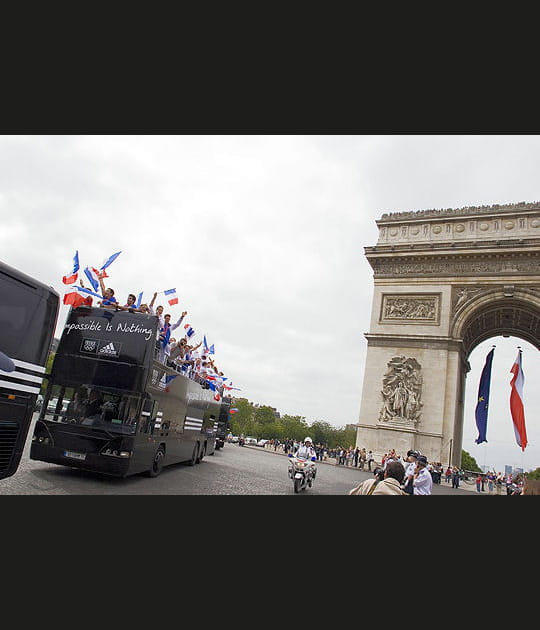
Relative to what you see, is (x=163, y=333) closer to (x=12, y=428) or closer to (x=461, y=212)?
(x=12, y=428)

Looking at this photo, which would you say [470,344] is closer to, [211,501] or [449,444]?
[449,444]

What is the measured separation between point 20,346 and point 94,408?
352cm

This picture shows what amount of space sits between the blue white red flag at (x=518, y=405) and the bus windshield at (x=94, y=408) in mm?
21704

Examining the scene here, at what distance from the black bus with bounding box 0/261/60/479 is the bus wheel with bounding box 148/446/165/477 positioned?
15.8ft

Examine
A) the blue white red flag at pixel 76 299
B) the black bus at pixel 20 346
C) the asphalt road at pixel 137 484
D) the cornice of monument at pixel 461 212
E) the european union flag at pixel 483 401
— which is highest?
the cornice of monument at pixel 461 212

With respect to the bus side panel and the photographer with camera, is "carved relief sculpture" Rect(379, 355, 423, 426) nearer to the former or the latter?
the photographer with camera

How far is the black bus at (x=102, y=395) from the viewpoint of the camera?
8492 millimetres

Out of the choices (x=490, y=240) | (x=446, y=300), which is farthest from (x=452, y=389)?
(x=490, y=240)

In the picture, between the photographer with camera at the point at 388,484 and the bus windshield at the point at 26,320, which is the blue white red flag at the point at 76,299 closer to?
the bus windshield at the point at 26,320

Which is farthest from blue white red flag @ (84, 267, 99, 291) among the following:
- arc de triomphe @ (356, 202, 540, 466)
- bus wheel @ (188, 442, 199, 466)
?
arc de triomphe @ (356, 202, 540, 466)

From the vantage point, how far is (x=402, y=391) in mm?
23203

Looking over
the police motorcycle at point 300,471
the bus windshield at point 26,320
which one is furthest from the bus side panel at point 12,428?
the police motorcycle at point 300,471

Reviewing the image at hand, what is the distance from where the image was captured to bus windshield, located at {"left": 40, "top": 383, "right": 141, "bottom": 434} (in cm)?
863

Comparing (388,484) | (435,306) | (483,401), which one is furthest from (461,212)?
→ (388,484)
